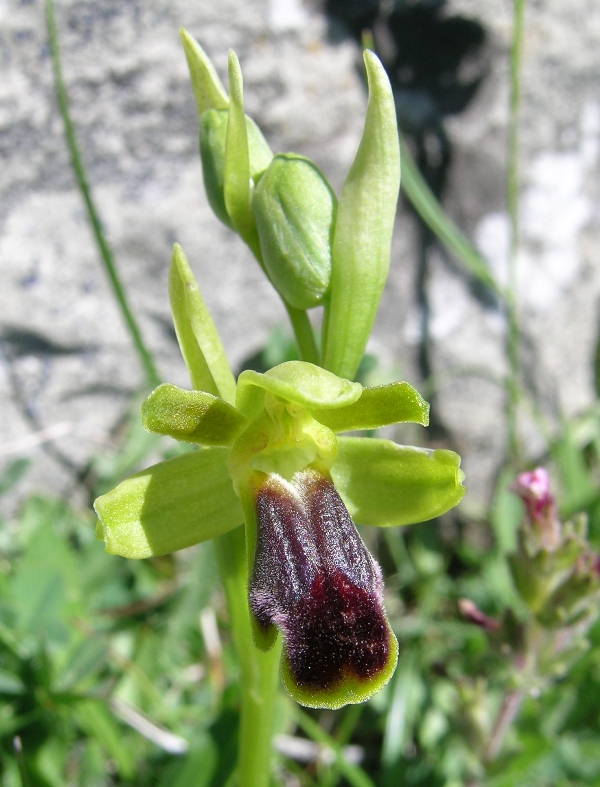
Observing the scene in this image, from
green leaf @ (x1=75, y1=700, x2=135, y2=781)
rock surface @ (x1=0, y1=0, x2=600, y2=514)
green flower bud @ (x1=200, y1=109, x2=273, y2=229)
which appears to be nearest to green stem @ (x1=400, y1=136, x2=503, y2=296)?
rock surface @ (x1=0, y1=0, x2=600, y2=514)

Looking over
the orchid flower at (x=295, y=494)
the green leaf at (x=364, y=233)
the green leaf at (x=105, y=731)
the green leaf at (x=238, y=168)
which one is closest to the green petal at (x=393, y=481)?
the orchid flower at (x=295, y=494)

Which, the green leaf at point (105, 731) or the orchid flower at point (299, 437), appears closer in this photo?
the orchid flower at point (299, 437)

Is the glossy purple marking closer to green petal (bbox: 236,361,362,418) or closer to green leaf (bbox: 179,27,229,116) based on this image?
green petal (bbox: 236,361,362,418)

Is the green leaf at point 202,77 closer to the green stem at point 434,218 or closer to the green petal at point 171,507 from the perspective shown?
the green petal at point 171,507

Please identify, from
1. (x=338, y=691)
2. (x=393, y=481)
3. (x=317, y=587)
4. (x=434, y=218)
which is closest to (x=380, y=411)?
(x=393, y=481)

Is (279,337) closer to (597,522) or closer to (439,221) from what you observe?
(439,221)
